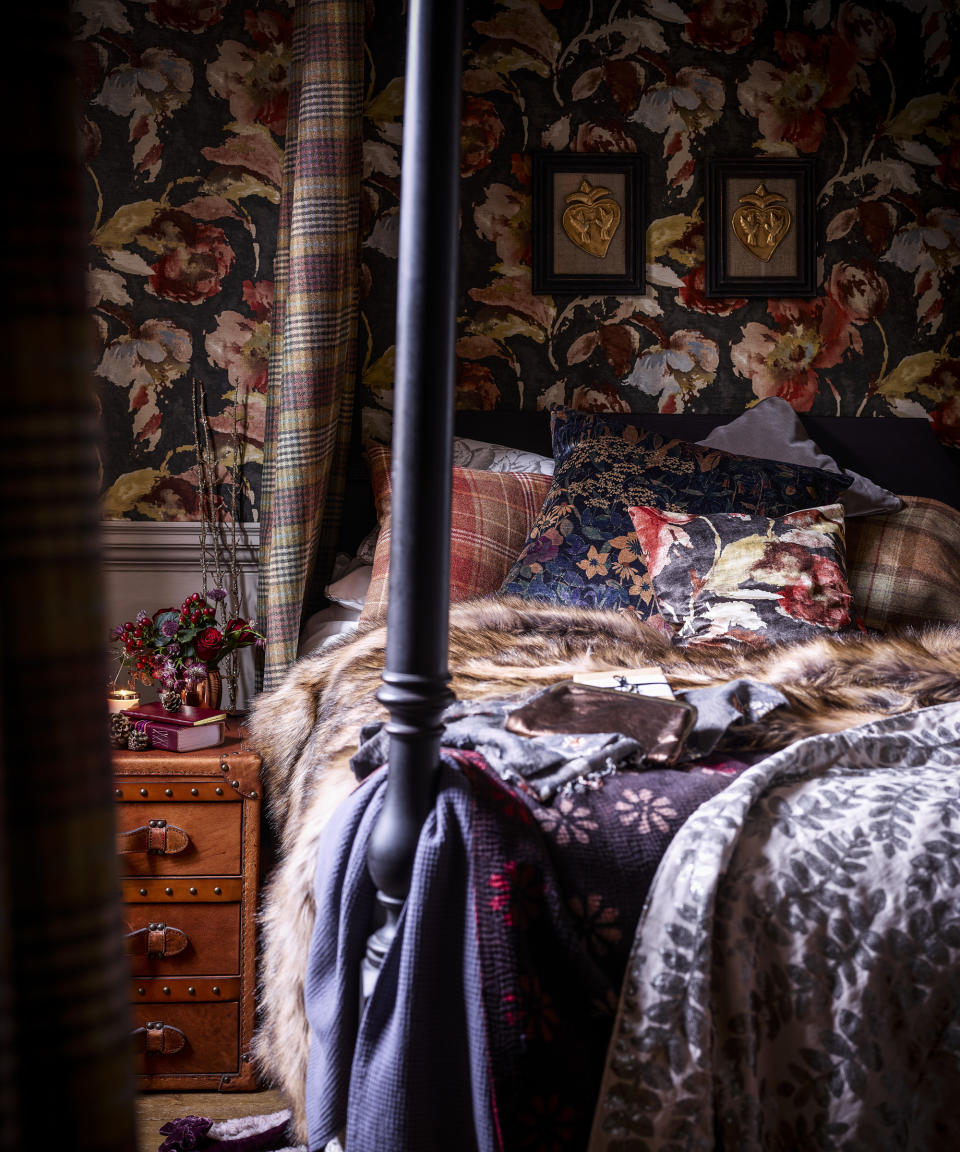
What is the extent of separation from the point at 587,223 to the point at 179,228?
1274mm

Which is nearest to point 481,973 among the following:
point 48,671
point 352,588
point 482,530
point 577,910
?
point 577,910

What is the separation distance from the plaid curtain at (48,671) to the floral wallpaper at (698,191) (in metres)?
2.61

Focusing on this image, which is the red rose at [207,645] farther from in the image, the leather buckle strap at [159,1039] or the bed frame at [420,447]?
the bed frame at [420,447]

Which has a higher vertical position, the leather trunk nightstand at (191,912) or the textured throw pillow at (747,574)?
the textured throw pillow at (747,574)

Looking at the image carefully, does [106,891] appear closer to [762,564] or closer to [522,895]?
[522,895]

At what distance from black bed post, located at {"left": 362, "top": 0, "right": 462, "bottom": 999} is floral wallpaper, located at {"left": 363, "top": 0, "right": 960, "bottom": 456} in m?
2.07

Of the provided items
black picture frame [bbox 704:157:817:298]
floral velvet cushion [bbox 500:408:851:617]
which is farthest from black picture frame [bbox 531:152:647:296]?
floral velvet cushion [bbox 500:408:851:617]

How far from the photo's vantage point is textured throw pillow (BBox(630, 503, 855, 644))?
1855 mm

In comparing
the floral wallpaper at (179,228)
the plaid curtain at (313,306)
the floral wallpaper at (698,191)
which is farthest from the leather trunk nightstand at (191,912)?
the floral wallpaper at (698,191)

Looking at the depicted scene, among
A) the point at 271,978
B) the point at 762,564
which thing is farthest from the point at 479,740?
the point at 762,564

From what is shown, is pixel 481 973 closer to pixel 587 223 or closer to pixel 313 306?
pixel 313 306

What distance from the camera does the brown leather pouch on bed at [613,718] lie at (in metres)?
1.09

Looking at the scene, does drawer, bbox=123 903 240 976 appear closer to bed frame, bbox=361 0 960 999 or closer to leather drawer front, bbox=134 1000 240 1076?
leather drawer front, bbox=134 1000 240 1076

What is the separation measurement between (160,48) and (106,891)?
3094 mm
